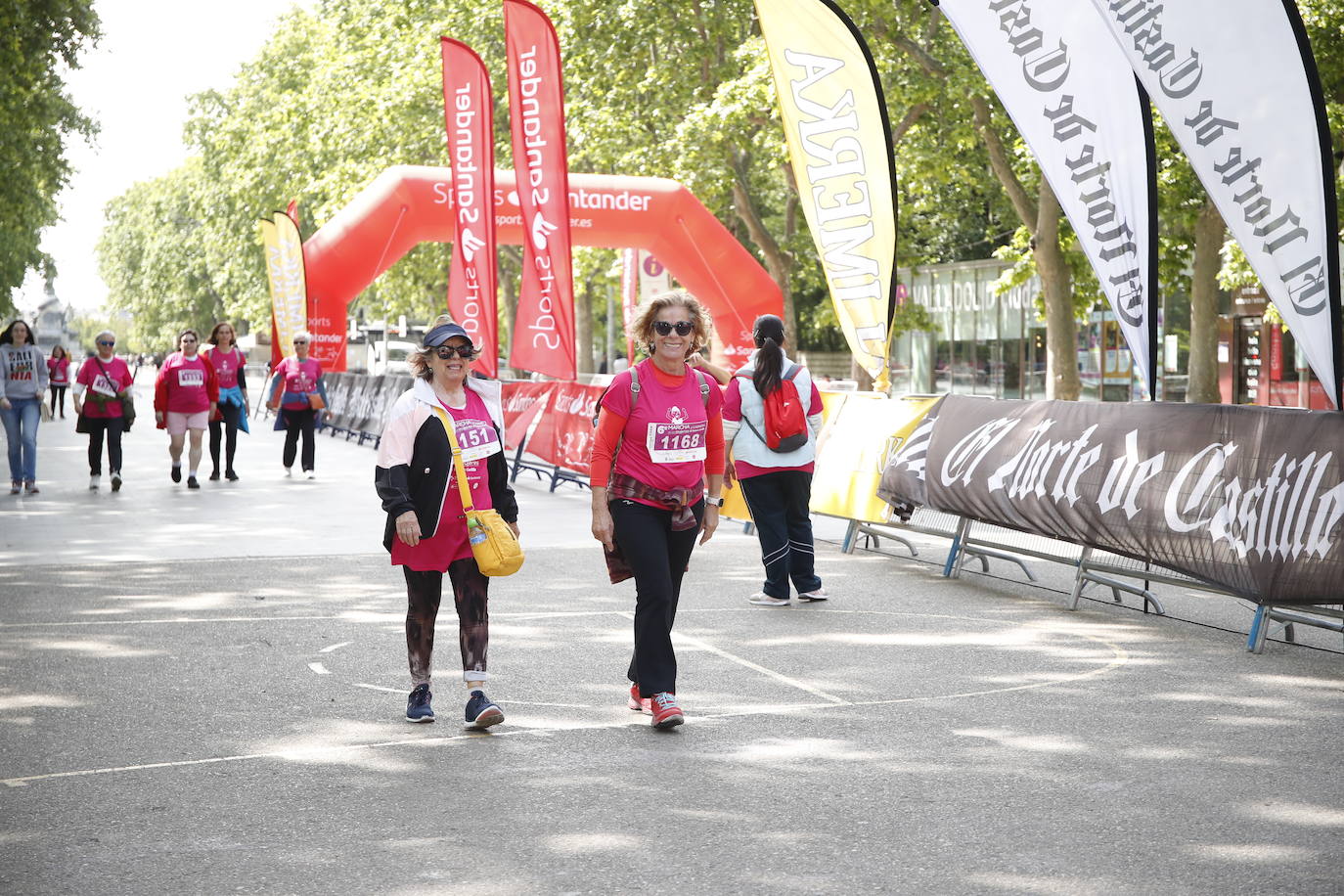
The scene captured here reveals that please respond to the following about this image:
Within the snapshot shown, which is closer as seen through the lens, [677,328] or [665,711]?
[665,711]

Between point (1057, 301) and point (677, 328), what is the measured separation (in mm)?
19404

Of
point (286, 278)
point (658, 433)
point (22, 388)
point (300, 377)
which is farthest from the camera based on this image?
point (286, 278)

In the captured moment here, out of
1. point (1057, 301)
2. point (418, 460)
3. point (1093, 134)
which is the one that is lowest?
point (418, 460)

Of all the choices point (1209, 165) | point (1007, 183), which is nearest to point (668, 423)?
point (1209, 165)

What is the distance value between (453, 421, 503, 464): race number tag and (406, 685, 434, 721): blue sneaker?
991 millimetres

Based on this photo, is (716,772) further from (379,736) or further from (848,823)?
(379,736)

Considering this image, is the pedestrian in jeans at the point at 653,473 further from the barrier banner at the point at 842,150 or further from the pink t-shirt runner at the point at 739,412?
the barrier banner at the point at 842,150

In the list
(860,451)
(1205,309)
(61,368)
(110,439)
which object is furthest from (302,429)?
(1205,309)

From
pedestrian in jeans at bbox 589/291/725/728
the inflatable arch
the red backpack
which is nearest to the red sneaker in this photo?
pedestrian in jeans at bbox 589/291/725/728

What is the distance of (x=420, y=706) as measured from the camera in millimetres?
6492

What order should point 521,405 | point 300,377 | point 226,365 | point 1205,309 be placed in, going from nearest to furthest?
point 226,365, point 300,377, point 521,405, point 1205,309

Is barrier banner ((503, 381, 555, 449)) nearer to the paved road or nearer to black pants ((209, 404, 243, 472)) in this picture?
black pants ((209, 404, 243, 472))

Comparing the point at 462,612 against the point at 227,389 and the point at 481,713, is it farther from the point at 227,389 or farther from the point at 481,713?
the point at 227,389

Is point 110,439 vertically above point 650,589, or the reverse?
point 110,439
